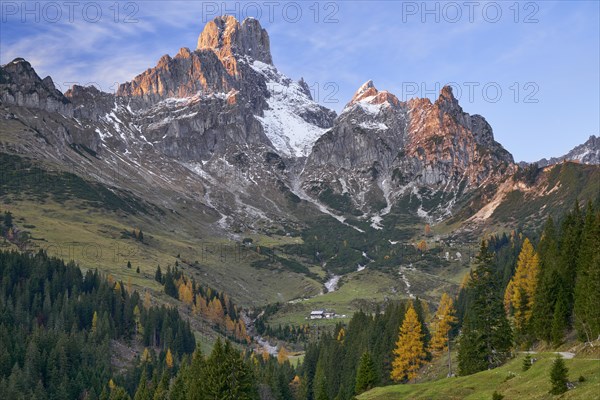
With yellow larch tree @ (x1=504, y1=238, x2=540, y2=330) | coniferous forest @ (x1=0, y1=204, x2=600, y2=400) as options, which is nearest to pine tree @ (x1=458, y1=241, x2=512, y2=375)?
coniferous forest @ (x1=0, y1=204, x2=600, y2=400)

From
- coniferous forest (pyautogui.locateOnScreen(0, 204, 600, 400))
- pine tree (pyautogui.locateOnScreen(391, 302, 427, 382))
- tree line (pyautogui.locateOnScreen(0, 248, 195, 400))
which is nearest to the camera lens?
coniferous forest (pyautogui.locateOnScreen(0, 204, 600, 400))

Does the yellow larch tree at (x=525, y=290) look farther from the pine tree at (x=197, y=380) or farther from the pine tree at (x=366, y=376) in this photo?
the pine tree at (x=197, y=380)

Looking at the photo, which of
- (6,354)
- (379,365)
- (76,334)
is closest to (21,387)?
(6,354)

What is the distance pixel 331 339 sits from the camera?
149625 millimetres

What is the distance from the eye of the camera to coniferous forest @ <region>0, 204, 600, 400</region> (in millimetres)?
72500

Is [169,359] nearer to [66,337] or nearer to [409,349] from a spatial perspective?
[66,337]

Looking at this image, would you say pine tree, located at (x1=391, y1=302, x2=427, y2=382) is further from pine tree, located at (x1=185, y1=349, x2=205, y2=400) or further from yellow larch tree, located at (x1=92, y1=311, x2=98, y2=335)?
yellow larch tree, located at (x1=92, y1=311, x2=98, y2=335)

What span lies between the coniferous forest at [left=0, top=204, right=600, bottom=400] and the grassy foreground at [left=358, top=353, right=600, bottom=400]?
260 centimetres

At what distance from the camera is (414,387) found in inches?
2685

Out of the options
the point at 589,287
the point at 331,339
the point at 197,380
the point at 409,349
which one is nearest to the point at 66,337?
the point at 331,339

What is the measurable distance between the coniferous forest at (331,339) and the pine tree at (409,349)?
0.61 ft

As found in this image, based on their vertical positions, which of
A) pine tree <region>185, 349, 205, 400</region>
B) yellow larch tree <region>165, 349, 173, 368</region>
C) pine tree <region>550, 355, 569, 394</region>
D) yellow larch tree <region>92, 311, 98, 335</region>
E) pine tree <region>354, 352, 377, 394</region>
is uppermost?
yellow larch tree <region>92, 311, 98, 335</region>

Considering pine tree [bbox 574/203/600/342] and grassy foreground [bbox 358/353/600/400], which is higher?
pine tree [bbox 574/203/600/342]

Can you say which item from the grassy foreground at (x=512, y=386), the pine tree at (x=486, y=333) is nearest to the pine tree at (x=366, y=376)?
the pine tree at (x=486, y=333)
